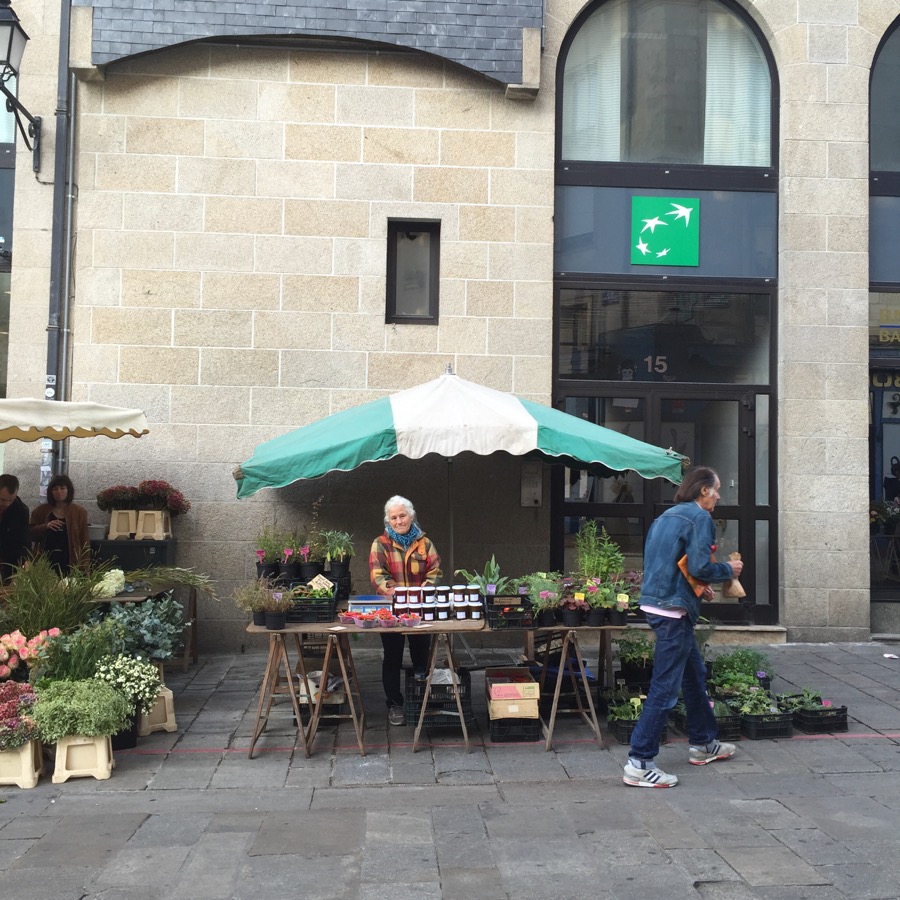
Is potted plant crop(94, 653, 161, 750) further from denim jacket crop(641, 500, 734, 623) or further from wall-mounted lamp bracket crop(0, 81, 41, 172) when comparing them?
wall-mounted lamp bracket crop(0, 81, 41, 172)

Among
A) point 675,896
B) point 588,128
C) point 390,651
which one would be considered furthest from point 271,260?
point 675,896

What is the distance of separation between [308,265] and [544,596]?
15.7 feet

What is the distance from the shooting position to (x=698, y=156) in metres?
11.0

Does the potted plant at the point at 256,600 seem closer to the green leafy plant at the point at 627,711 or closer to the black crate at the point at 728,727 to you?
the green leafy plant at the point at 627,711

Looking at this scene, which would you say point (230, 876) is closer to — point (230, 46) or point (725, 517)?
point (725, 517)

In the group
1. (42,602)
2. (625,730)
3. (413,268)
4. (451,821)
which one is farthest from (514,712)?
(413,268)

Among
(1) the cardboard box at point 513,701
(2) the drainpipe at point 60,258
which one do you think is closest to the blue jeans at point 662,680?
(1) the cardboard box at point 513,701

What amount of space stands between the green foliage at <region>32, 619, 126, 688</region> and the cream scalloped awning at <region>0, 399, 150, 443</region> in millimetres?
1783

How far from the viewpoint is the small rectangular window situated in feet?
34.7

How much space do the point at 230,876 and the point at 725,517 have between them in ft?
24.1

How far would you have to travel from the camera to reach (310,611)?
7090mm

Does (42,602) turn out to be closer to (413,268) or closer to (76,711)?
(76,711)

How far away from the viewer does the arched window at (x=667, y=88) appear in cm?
1101

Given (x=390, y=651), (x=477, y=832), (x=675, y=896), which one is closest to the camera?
(x=675, y=896)
